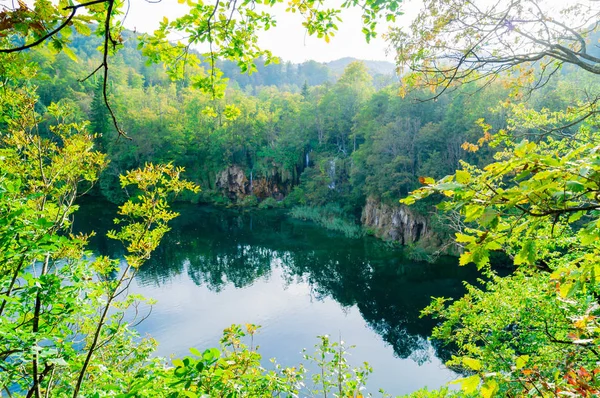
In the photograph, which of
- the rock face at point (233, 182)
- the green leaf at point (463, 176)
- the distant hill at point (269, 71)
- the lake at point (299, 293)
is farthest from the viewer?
the distant hill at point (269, 71)

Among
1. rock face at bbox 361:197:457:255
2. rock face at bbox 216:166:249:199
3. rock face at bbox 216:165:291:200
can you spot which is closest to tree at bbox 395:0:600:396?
rock face at bbox 361:197:457:255

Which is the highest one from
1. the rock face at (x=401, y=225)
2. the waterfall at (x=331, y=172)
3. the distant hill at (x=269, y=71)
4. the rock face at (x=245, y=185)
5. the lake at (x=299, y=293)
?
the distant hill at (x=269, y=71)

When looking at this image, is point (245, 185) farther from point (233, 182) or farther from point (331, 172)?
point (331, 172)

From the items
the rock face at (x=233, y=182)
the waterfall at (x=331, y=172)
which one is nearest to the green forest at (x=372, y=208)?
the waterfall at (x=331, y=172)

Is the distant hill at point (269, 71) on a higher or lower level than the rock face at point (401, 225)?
higher

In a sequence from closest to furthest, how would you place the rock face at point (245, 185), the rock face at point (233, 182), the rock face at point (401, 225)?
the rock face at point (401, 225) < the rock face at point (245, 185) < the rock face at point (233, 182)

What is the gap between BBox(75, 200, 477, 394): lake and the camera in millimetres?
11203

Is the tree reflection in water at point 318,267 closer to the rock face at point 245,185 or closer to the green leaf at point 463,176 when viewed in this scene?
the rock face at point 245,185

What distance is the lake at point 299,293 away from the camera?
11.2 meters

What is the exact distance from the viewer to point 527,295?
5.73 m

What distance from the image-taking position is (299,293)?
1580 centimetres

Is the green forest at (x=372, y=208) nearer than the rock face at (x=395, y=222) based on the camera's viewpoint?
Yes

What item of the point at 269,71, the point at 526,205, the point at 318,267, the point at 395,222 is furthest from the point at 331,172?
the point at 269,71

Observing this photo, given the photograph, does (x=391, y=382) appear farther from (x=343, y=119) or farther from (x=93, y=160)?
(x=343, y=119)
